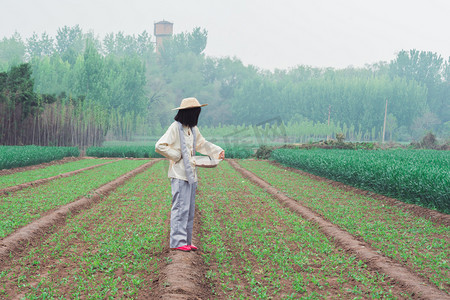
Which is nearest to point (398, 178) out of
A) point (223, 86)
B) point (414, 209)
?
point (414, 209)

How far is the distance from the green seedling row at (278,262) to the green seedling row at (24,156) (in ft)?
42.6

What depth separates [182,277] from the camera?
463 centimetres

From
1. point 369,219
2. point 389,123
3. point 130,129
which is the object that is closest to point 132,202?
point 369,219

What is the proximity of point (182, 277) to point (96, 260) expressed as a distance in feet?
4.25

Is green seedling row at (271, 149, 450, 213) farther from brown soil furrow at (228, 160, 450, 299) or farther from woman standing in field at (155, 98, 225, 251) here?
woman standing in field at (155, 98, 225, 251)

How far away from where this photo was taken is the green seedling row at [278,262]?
447cm

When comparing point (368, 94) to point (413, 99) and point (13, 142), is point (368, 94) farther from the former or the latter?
point (13, 142)

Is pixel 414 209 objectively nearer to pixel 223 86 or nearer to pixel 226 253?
pixel 226 253

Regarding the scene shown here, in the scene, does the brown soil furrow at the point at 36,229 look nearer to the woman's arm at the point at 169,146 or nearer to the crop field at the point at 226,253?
the crop field at the point at 226,253

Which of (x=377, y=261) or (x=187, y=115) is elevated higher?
(x=187, y=115)

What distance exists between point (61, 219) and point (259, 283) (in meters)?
4.59

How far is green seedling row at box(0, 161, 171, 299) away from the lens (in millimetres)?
4328

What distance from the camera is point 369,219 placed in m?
8.34

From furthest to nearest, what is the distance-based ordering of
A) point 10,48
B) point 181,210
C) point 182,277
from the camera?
1. point 10,48
2. point 181,210
3. point 182,277
